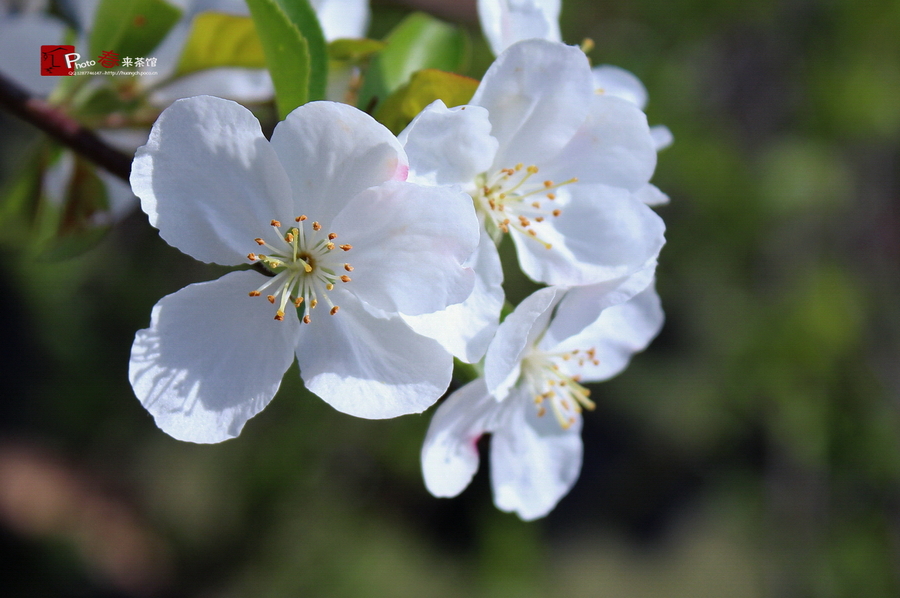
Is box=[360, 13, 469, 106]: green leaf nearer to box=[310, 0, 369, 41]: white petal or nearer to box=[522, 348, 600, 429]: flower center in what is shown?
box=[310, 0, 369, 41]: white petal

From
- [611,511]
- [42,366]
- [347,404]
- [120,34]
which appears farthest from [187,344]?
[611,511]

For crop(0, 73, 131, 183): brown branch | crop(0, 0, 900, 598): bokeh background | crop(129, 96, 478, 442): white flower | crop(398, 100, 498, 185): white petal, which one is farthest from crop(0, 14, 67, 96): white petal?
crop(0, 0, 900, 598): bokeh background

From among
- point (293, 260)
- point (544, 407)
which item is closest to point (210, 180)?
point (293, 260)

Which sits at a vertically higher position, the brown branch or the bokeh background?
the brown branch

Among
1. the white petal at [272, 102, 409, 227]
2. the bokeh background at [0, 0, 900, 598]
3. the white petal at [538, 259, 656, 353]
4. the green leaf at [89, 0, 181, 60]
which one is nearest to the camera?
the white petal at [272, 102, 409, 227]

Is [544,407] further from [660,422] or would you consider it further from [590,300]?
[660,422]

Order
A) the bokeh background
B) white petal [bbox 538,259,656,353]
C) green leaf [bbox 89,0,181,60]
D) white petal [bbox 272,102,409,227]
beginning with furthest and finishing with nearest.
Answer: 1. the bokeh background
2. green leaf [bbox 89,0,181,60]
3. white petal [bbox 538,259,656,353]
4. white petal [bbox 272,102,409,227]

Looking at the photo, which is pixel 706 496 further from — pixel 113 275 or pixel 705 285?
pixel 113 275
